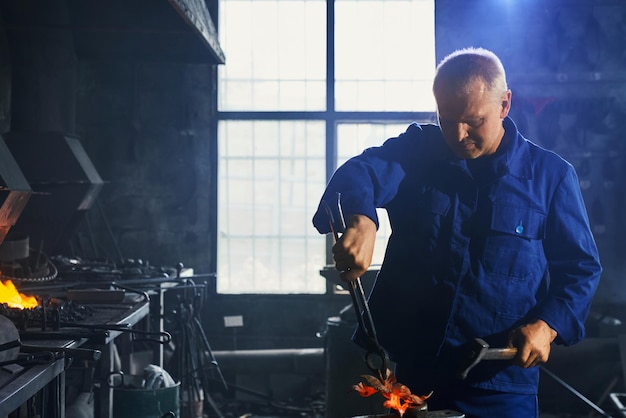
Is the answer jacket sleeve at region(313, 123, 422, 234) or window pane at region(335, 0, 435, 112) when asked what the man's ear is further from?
window pane at region(335, 0, 435, 112)

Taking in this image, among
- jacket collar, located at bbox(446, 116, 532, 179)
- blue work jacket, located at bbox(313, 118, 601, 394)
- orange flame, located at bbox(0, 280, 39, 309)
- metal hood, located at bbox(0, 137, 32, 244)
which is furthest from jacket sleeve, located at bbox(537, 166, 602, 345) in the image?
metal hood, located at bbox(0, 137, 32, 244)

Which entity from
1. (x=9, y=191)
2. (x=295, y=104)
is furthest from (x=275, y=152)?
(x=9, y=191)

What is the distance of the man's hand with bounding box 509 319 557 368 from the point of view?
2.14 metres

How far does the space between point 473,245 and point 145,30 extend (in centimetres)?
396

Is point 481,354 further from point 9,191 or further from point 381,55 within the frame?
point 381,55

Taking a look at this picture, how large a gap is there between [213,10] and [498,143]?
17.4 feet

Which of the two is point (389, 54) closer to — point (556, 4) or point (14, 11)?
point (556, 4)

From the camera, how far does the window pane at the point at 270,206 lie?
24.2ft

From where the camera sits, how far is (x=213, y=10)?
7.28 m

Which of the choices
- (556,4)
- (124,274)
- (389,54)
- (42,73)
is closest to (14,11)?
(42,73)

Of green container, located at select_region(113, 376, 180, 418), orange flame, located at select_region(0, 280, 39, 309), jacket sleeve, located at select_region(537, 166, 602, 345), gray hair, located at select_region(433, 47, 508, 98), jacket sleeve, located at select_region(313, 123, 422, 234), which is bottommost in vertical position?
green container, located at select_region(113, 376, 180, 418)

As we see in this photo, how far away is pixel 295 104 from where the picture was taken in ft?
24.2

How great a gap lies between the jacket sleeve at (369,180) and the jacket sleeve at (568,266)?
0.49m

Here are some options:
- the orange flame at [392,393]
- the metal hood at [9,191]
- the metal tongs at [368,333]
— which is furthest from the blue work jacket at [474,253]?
the metal hood at [9,191]
